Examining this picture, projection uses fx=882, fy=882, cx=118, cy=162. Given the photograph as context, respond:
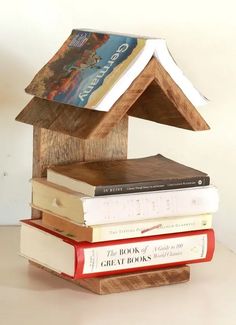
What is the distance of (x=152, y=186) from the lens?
46.9 inches

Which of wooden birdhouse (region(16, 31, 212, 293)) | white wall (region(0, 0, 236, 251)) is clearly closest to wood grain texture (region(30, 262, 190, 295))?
wooden birdhouse (region(16, 31, 212, 293))

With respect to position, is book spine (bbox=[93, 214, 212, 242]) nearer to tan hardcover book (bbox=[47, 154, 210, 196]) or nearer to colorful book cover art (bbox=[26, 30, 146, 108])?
tan hardcover book (bbox=[47, 154, 210, 196])

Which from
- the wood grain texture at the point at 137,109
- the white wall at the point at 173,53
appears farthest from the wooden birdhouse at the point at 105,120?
the white wall at the point at 173,53

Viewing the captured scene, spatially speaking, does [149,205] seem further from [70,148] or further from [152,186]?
[70,148]

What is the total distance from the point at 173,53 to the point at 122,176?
1.41ft

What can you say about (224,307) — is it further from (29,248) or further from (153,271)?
(29,248)

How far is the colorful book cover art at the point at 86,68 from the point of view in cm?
113

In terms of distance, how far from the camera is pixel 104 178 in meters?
1.18

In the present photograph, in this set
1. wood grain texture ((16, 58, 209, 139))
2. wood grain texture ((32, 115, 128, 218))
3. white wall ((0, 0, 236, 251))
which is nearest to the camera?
wood grain texture ((16, 58, 209, 139))

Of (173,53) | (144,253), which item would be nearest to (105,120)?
(144,253)

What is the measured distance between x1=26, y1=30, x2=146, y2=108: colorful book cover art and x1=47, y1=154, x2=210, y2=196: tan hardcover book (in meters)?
0.11

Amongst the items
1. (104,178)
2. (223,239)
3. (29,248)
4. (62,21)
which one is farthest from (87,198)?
(223,239)

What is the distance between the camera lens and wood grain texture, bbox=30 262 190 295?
3.84 ft

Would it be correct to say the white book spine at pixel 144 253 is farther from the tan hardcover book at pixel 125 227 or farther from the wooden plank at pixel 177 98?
the wooden plank at pixel 177 98
